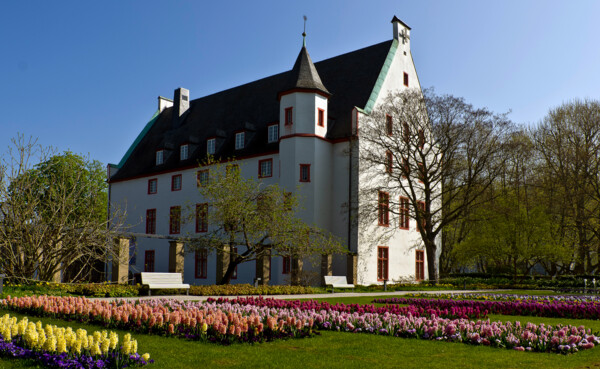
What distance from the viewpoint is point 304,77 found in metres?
33.5

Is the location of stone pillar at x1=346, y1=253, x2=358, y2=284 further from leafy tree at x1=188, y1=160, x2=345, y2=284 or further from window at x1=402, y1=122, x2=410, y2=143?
window at x1=402, y1=122, x2=410, y2=143

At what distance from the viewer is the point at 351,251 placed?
31.8 m

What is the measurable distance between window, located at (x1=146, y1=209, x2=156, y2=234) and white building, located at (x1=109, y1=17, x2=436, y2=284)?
0.08m

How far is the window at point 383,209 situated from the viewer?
32719 mm

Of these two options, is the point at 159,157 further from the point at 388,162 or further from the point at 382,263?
the point at 382,263

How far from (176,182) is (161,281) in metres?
20.0

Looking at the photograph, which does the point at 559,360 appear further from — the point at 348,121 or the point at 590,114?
the point at 590,114

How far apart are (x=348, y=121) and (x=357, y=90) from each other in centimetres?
266

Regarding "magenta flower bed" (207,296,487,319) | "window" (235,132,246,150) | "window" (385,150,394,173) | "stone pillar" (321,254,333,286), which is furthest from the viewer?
"window" (235,132,246,150)

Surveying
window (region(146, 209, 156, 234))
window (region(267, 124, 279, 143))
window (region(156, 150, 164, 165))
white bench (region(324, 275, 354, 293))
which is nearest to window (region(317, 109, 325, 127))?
window (region(267, 124, 279, 143))

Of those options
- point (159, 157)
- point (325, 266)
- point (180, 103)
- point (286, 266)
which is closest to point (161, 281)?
point (325, 266)

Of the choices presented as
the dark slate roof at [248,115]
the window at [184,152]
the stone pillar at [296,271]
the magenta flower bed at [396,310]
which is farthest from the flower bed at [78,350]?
the window at [184,152]

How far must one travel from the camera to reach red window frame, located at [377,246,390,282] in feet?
110

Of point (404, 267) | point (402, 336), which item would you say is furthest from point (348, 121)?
point (402, 336)
